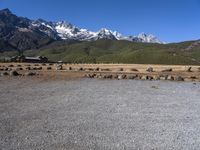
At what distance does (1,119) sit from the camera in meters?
17.9

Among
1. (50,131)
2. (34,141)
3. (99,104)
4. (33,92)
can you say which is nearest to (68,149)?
(34,141)

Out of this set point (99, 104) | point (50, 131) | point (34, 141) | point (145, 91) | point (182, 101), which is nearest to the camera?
point (34, 141)

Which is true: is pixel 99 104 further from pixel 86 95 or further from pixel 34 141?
pixel 34 141

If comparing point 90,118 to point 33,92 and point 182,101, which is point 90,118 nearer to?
point 182,101

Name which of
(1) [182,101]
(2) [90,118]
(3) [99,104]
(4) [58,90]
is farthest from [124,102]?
(4) [58,90]

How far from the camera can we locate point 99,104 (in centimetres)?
2288

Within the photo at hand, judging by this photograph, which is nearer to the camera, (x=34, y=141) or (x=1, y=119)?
(x=34, y=141)

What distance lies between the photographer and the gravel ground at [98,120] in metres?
14.0

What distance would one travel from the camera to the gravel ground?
13969 mm

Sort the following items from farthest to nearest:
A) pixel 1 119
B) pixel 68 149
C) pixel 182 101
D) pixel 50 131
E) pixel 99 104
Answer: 1. pixel 182 101
2. pixel 99 104
3. pixel 1 119
4. pixel 50 131
5. pixel 68 149

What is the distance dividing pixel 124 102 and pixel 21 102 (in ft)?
19.9

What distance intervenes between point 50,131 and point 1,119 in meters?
3.43

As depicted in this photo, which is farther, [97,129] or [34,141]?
[97,129]

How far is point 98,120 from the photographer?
58.9 ft
